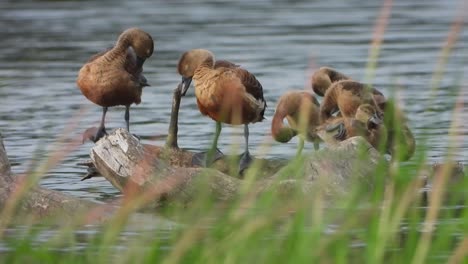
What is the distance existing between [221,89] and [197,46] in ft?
29.2

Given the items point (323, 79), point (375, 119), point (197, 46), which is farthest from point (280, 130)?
point (197, 46)

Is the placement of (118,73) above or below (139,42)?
below

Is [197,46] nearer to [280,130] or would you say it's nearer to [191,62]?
[280,130]

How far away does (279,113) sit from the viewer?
11828 millimetres

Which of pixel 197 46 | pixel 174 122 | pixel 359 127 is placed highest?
pixel 359 127

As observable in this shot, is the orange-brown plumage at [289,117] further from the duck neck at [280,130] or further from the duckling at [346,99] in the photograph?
the duckling at [346,99]

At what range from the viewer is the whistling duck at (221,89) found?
1109cm

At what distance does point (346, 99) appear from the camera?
11.5 m

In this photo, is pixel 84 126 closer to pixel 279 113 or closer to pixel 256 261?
pixel 279 113

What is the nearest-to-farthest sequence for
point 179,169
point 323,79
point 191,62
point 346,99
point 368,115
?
point 179,169 → point 368,115 → point 346,99 → point 191,62 → point 323,79

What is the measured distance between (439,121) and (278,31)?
8120 mm

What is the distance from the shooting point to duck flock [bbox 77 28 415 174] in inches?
431

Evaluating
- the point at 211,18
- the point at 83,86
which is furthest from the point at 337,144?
the point at 211,18

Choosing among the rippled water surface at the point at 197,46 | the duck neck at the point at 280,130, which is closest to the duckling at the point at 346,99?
the duck neck at the point at 280,130
